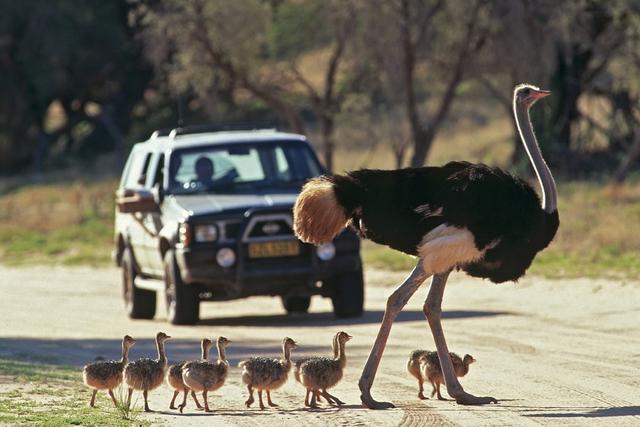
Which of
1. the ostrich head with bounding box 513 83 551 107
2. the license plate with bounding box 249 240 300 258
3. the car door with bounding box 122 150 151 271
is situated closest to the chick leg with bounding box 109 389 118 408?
the ostrich head with bounding box 513 83 551 107

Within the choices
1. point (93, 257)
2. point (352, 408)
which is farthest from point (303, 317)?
point (93, 257)

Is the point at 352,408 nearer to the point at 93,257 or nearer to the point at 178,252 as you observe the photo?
the point at 178,252

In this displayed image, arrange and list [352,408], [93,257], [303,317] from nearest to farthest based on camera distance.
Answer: [352,408]
[303,317]
[93,257]

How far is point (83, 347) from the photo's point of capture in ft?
48.0

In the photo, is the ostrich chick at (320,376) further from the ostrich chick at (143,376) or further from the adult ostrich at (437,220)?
the ostrich chick at (143,376)

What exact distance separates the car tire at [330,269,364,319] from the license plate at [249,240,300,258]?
23.8 inches

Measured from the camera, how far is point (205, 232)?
51.8 ft

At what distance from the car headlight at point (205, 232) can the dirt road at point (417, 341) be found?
942 mm

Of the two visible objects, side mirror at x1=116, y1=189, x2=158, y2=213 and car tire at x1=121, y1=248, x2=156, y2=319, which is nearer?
side mirror at x1=116, y1=189, x2=158, y2=213

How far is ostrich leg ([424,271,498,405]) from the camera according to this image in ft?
32.0

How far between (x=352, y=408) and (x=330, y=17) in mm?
22744

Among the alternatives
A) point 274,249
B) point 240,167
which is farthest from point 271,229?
point 240,167

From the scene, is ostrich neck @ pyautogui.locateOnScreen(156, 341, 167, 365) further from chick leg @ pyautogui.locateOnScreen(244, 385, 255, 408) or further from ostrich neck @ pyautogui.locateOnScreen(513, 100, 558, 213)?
ostrich neck @ pyautogui.locateOnScreen(513, 100, 558, 213)

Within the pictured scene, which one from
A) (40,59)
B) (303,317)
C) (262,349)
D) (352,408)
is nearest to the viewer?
(352,408)
